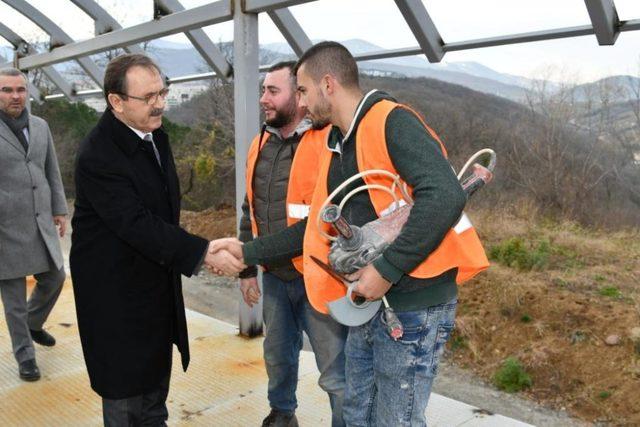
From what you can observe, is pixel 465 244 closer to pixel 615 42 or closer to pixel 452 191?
pixel 452 191

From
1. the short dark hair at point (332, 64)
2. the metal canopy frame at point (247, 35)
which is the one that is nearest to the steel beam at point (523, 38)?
the metal canopy frame at point (247, 35)

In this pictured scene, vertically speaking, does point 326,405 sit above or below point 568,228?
above

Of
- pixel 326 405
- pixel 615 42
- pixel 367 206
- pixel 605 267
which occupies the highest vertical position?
pixel 615 42

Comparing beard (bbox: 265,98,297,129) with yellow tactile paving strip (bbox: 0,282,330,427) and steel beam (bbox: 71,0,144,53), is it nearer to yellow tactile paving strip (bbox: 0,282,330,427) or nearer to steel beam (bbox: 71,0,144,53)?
yellow tactile paving strip (bbox: 0,282,330,427)

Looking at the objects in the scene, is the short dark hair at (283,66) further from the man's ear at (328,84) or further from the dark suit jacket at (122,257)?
the man's ear at (328,84)

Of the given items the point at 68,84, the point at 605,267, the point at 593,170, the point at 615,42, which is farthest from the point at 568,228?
the point at 68,84

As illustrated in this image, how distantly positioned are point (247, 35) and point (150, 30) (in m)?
1.13

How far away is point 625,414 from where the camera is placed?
4172 mm

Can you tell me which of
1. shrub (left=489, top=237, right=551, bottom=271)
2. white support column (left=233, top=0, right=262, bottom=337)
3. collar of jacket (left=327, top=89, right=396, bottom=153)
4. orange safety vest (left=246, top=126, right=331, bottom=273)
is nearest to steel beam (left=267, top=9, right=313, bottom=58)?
white support column (left=233, top=0, right=262, bottom=337)

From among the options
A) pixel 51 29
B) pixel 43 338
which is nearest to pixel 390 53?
pixel 43 338

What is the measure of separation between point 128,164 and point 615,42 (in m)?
2.44

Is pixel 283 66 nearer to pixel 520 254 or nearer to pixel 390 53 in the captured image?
pixel 390 53

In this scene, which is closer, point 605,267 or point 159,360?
point 159,360

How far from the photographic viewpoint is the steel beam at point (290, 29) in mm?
4293
